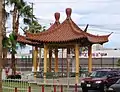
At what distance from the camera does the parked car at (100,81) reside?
32188 millimetres

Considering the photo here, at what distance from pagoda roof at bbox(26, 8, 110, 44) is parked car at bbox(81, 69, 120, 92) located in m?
5.99

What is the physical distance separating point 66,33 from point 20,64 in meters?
49.9

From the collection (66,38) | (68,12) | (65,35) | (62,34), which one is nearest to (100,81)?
(66,38)

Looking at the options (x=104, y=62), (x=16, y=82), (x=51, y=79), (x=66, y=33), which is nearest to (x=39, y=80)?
(x=51, y=79)

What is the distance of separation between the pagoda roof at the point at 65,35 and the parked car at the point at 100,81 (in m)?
5.99

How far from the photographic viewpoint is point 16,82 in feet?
105

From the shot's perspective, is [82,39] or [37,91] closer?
[37,91]

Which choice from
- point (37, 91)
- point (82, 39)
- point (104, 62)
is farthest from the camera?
point (104, 62)

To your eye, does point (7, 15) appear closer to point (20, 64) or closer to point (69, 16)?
point (69, 16)

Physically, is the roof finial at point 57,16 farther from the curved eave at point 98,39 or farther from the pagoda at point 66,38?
the curved eave at point 98,39

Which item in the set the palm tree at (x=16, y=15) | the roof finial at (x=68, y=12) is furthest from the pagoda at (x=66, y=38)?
the palm tree at (x=16, y=15)

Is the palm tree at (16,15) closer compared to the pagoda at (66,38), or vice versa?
the pagoda at (66,38)

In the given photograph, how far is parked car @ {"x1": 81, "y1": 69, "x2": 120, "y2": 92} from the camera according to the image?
32188mm

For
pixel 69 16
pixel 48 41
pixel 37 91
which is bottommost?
pixel 37 91
